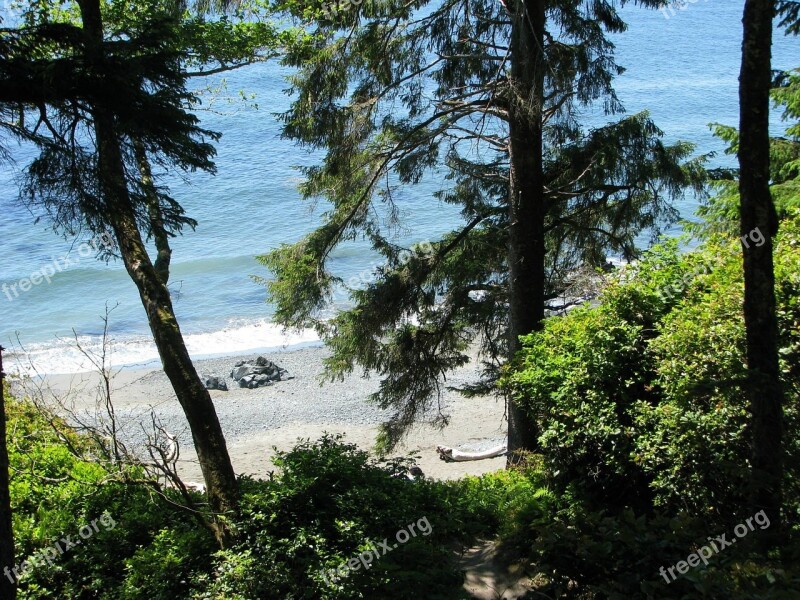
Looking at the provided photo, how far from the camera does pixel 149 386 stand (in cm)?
2027

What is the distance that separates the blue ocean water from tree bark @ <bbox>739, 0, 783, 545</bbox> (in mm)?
12635

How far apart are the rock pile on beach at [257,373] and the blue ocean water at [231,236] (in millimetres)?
1021

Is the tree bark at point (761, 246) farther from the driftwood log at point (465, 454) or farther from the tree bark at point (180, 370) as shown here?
the driftwood log at point (465, 454)

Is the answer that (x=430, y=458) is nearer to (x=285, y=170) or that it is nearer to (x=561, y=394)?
(x=561, y=394)

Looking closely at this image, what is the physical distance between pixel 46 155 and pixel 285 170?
32.0 metres

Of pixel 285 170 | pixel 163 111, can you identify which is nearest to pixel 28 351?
pixel 285 170

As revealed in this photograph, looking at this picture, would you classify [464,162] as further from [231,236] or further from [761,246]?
[231,236]

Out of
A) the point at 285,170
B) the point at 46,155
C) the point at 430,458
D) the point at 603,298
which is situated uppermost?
the point at 285,170

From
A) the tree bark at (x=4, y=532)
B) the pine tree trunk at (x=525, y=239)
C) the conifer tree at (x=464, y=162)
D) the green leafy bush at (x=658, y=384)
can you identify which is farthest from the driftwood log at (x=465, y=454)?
the tree bark at (x=4, y=532)

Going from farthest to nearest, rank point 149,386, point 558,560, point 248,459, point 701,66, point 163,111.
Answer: point 701,66
point 149,386
point 248,459
point 163,111
point 558,560

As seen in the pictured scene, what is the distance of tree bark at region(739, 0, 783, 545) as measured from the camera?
13.7ft

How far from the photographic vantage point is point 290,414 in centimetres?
1847

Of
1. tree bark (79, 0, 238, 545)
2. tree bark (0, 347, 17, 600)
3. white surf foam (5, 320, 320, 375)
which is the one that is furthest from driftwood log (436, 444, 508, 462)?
tree bark (0, 347, 17, 600)

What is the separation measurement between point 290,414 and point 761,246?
51.0ft
